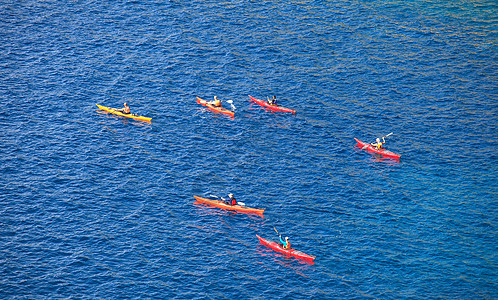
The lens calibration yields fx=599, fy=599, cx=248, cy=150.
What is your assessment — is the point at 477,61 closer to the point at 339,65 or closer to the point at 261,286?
the point at 339,65

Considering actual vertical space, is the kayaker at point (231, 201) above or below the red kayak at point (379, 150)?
below

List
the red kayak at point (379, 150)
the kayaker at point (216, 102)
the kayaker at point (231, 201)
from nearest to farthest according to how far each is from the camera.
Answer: the kayaker at point (231, 201), the red kayak at point (379, 150), the kayaker at point (216, 102)

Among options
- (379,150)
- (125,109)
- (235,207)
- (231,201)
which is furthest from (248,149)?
(125,109)

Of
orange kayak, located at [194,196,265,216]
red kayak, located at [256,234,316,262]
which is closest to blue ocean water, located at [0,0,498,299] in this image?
red kayak, located at [256,234,316,262]

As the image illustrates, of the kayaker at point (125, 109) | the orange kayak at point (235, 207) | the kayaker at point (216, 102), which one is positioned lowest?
the orange kayak at point (235, 207)

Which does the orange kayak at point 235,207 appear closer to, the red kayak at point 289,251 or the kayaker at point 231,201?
the kayaker at point 231,201

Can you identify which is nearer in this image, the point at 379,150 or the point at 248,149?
the point at 379,150

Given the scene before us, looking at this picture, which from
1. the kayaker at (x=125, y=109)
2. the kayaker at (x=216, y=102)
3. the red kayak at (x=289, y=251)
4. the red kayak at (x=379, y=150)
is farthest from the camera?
the kayaker at (x=216, y=102)

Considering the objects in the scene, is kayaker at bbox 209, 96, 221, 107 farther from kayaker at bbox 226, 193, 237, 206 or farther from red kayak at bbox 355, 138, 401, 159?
red kayak at bbox 355, 138, 401, 159

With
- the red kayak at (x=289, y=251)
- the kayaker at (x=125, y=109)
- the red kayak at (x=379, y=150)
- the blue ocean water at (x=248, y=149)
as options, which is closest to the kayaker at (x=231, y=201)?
the blue ocean water at (x=248, y=149)

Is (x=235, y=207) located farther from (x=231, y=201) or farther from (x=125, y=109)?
(x=125, y=109)
